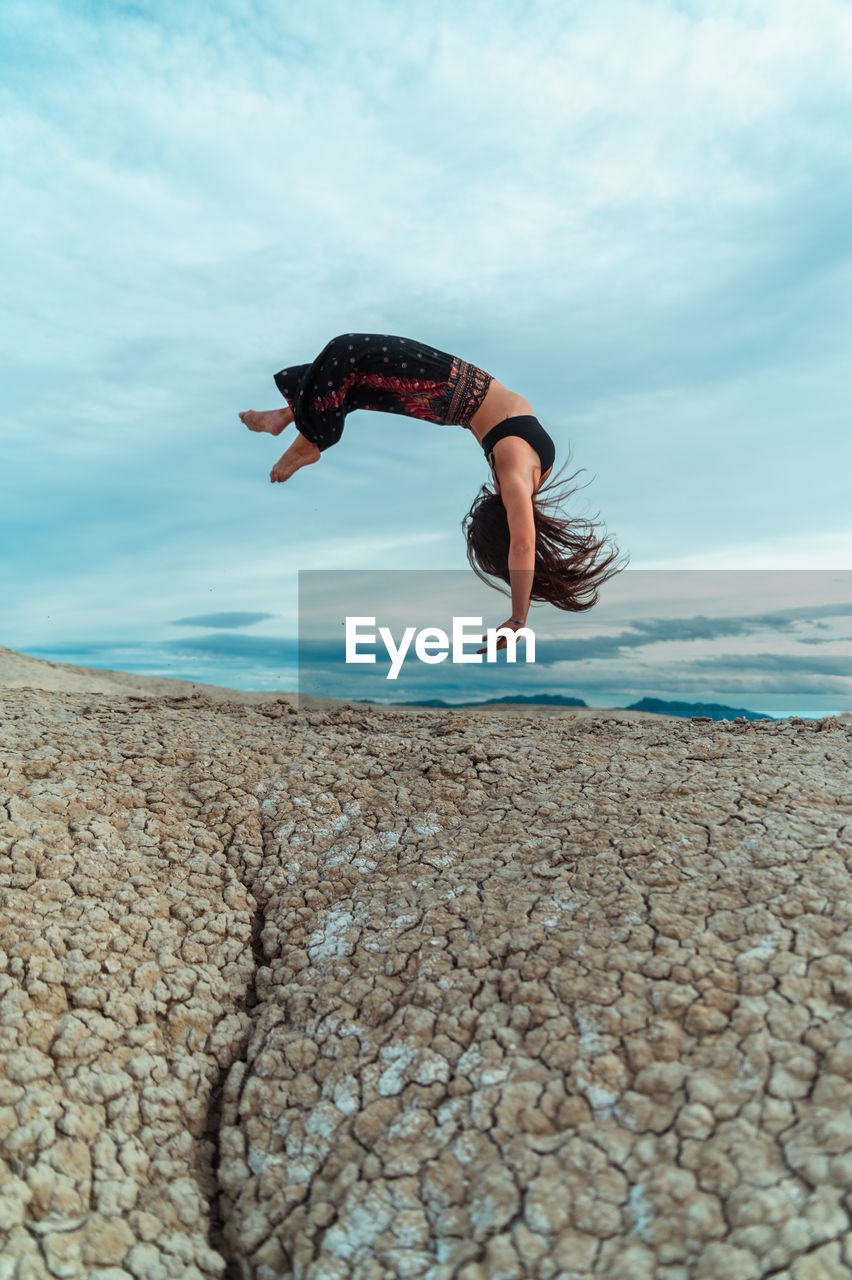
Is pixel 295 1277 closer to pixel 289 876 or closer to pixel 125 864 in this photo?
pixel 289 876

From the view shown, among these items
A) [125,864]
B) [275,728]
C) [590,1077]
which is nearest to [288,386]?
[275,728]

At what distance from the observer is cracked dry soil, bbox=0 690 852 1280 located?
144 cm

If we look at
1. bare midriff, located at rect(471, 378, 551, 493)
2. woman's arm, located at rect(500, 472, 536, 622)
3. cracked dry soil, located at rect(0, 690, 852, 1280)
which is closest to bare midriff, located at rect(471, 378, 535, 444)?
bare midriff, located at rect(471, 378, 551, 493)

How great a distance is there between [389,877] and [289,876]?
303 mm

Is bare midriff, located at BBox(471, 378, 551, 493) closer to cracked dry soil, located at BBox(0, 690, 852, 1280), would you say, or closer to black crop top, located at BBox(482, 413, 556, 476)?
black crop top, located at BBox(482, 413, 556, 476)

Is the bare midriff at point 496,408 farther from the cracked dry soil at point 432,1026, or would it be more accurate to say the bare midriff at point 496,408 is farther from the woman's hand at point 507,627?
the cracked dry soil at point 432,1026

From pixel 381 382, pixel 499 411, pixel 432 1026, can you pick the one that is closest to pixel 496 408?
pixel 499 411

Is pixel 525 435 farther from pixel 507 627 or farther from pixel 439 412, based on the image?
pixel 507 627

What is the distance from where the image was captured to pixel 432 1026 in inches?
71.0

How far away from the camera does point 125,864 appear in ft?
8.07

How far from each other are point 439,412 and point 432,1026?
9.49 ft

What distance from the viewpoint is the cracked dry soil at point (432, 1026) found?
1443mm

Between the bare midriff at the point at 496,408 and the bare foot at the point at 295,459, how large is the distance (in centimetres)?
76

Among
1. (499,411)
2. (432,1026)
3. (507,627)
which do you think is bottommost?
(432,1026)
